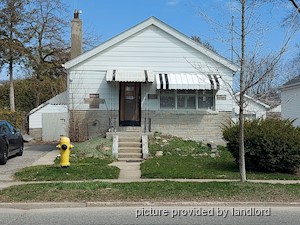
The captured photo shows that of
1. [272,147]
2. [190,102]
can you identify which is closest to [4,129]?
[190,102]

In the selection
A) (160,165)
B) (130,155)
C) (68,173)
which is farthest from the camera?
(130,155)

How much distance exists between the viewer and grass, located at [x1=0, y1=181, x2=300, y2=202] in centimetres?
888

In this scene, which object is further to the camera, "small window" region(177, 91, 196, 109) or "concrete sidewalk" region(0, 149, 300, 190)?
"small window" region(177, 91, 196, 109)

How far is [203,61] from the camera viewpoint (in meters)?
19.2

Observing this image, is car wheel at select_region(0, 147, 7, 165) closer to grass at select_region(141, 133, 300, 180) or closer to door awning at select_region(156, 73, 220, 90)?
grass at select_region(141, 133, 300, 180)

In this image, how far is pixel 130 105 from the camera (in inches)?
769

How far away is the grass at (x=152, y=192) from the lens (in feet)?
29.1

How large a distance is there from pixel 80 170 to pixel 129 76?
689cm

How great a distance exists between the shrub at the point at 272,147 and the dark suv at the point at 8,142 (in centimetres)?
772

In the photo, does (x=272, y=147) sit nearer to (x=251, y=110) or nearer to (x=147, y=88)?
(x=147, y=88)

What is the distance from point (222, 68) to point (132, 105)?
4.55 metres

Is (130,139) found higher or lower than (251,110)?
lower

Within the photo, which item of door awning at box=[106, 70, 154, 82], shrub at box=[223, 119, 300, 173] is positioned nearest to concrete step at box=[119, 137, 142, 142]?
door awning at box=[106, 70, 154, 82]

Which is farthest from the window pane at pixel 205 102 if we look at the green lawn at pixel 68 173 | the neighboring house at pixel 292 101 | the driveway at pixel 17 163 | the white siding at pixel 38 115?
the neighboring house at pixel 292 101
